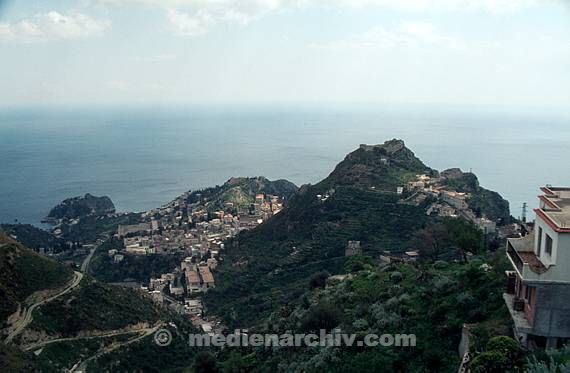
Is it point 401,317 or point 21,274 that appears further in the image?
point 21,274

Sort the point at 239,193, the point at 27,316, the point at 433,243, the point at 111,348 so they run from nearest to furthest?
1. the point at 433,243
2. the point at 27,316
3. the point at 111,348
4. the point at 239,193

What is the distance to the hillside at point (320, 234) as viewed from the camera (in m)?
20.3

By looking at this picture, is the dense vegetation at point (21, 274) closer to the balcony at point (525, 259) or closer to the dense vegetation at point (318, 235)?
the dense vegetation at point (318, 235)

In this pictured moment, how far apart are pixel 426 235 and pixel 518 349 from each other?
863 cm

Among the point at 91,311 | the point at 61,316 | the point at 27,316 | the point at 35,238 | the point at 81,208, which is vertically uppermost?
the point at 27,316

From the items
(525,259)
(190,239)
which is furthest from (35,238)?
(525,259)

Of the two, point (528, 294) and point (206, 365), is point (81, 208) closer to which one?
point (206, 365)

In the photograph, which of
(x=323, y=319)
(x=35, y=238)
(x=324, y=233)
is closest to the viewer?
(x=323, y=319)

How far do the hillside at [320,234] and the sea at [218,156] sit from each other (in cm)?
1542

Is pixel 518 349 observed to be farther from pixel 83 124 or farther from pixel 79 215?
pixel 83 124

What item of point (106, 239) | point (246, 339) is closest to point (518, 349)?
point (246, 339)

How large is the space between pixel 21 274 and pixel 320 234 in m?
12.0

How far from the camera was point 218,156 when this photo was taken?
8919 cm

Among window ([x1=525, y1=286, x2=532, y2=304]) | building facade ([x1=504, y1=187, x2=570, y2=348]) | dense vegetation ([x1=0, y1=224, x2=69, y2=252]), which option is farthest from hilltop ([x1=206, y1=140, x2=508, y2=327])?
dense vegetation ([x1=0, y1=224, x2=69, y2=252])
